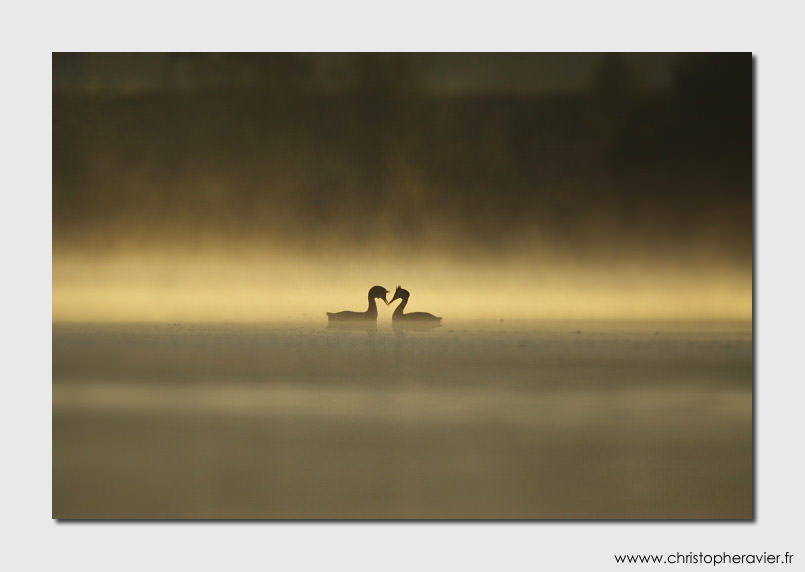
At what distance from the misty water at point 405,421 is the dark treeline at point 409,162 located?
529 mm

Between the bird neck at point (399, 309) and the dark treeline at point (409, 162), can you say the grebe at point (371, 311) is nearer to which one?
the bird neck at point (399, 309)

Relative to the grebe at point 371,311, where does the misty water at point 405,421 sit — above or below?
below

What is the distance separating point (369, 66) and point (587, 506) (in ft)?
8.18

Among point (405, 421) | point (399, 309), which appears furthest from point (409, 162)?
point (405, 421)

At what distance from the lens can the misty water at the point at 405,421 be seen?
16.3 feet

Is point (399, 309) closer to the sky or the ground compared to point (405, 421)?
closer to the sky

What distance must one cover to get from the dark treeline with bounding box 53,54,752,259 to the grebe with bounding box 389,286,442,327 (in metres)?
0.28

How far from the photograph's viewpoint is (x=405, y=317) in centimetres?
498

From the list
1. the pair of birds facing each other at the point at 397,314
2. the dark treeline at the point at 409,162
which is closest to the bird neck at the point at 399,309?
the pair of birds facing each other at the point at 397,314

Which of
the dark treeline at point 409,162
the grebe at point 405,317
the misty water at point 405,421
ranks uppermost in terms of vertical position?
the dark treeline at point 409,162

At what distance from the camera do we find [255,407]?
4992mm

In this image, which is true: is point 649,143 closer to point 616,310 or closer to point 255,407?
point 616,310

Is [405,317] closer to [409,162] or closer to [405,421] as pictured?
[405,421]

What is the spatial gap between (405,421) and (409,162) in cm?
132
